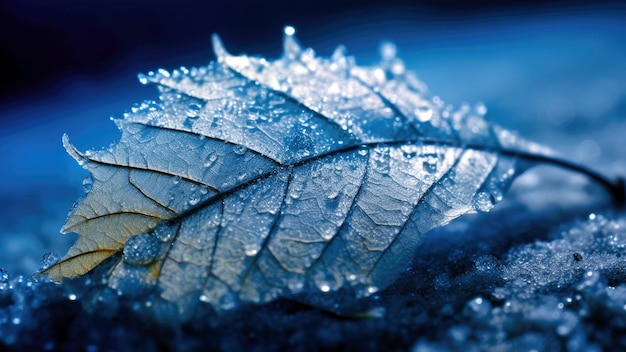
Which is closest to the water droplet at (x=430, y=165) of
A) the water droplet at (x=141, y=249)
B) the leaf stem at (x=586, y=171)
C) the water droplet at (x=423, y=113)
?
the water droplet at (x=423, y=113)

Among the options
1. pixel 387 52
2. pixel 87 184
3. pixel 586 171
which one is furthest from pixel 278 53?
pixel 87 184

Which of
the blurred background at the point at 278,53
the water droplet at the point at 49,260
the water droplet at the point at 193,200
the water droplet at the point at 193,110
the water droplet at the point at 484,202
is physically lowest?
the water droplet at the point at 49,260

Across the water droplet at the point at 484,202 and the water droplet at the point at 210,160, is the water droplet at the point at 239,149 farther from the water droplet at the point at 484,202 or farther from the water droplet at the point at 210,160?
the water droplet at the point at 484,202

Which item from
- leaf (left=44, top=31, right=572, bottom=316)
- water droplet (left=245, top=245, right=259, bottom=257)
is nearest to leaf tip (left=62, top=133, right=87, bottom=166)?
leaf (left=44, top=31, right=572, bottom=316)

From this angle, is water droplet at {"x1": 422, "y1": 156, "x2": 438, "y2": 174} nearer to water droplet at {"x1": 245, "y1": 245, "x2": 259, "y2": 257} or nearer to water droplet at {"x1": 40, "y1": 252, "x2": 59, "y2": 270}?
water droplet at {"x1": 245, "y1": 245, "x2": 259, "y2": 257}

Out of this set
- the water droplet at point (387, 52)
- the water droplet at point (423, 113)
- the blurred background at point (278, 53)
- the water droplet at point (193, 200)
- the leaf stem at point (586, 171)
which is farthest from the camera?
the blurred background at point (278, 53)

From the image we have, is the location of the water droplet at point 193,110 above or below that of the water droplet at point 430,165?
above

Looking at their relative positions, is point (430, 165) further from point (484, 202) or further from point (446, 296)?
point (446, 296)
